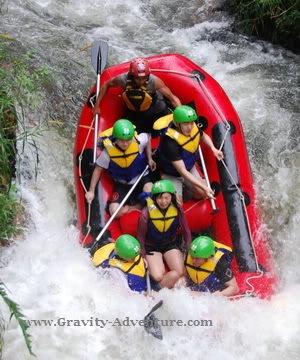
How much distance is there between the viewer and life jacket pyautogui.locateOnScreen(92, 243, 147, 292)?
4.16 m

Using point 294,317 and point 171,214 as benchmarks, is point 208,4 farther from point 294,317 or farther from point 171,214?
point 294,317

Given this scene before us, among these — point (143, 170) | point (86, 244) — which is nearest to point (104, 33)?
point (143, 170)

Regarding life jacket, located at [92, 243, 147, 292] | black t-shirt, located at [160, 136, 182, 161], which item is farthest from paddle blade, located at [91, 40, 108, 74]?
life jacket, located at [92, 243, 147, 292]

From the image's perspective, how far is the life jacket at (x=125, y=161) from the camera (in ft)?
15.2

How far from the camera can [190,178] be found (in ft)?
14.8

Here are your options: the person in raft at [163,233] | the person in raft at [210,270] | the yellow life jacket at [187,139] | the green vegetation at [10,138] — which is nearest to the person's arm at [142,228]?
the person in raft at [163,233]

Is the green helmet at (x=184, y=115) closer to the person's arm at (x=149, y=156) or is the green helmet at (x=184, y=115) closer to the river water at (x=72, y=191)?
the person's arm at (x=149, y=156)

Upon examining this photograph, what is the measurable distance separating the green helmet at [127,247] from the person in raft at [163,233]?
0.79 feet

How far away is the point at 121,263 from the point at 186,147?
1.06 metres

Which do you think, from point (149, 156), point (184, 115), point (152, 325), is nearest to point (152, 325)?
point (152, 325)

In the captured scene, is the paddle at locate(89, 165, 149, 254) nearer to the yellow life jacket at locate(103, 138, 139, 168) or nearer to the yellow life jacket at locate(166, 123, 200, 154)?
the yellow life jacket at locate(103, 138, 139, 168)

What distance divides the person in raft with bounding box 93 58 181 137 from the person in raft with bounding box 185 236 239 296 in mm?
1415

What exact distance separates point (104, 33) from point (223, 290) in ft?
13.9

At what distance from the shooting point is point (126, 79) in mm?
4965
